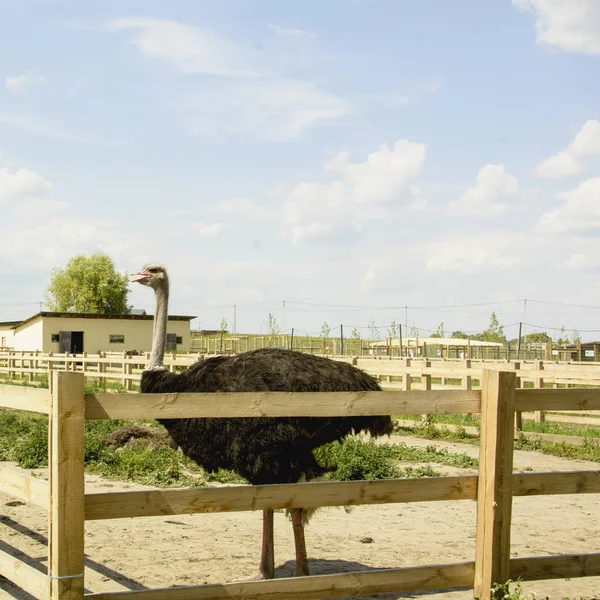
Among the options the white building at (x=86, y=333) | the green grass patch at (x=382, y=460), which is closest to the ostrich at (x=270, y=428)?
the green grass patch at (x=382, y=460)

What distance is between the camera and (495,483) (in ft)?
13.7

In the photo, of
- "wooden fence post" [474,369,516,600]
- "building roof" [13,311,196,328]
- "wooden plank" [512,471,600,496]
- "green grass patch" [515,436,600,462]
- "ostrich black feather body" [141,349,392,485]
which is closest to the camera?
"wooden fence post" [474,369,516,600]

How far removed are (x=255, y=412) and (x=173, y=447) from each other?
691cm

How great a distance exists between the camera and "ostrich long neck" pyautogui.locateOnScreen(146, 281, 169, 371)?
6.67 meters

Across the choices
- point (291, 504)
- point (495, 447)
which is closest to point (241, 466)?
point (291, 504)

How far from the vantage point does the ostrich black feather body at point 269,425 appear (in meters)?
5.07

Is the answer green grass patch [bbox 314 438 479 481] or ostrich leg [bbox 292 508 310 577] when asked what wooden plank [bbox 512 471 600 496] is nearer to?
ostrich leg [bbox 292 508 310 577]

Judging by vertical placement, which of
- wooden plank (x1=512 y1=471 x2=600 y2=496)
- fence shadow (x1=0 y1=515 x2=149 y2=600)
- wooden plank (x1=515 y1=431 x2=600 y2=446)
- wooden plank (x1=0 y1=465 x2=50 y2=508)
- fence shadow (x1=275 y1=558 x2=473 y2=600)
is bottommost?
fence shadow (x1=275 y1=558 x2=473 y2=600)

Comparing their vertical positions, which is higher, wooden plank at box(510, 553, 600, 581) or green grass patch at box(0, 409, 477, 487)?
wooden plank at box(510, 553, 600, 581)

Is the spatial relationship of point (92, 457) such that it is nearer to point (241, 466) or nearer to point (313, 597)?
point (241, 466)

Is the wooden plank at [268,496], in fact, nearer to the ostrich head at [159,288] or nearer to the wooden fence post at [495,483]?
the wooden fence post at [495,483]

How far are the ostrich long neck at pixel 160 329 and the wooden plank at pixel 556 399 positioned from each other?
3008mm

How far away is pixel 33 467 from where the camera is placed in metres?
9.69

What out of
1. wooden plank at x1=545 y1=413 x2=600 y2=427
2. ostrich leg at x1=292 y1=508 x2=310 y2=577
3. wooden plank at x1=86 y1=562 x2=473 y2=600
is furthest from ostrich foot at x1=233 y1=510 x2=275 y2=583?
wooden plank at x1=545 y1=413 x2=600 y2=427
